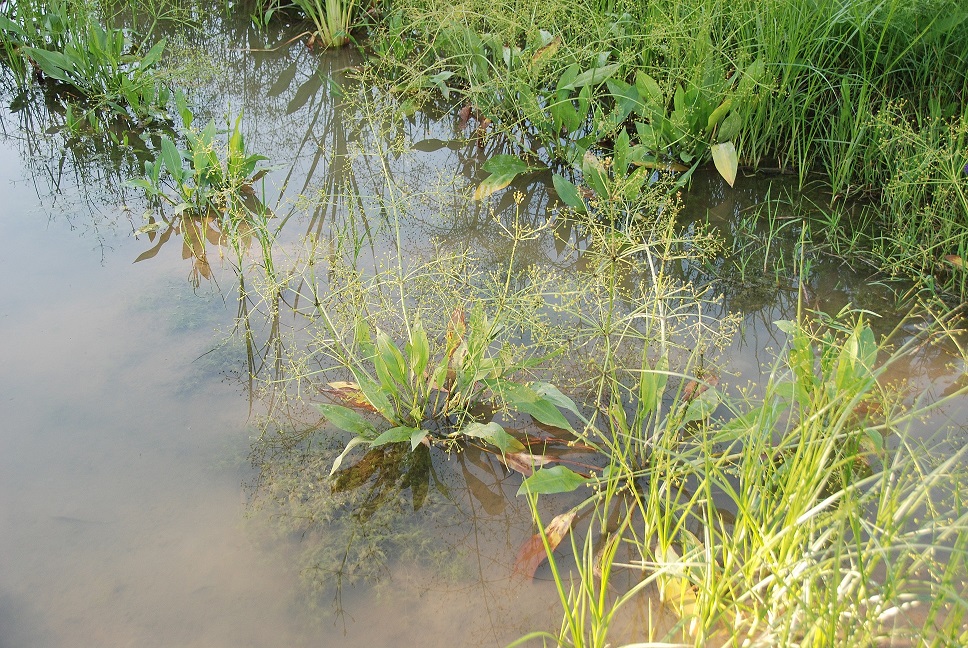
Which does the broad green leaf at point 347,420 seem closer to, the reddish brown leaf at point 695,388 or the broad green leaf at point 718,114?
the reddish brown leaf at point 695,388

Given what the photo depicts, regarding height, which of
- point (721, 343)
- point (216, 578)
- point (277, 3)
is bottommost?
point (216, 578)

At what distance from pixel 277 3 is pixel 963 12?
338cm

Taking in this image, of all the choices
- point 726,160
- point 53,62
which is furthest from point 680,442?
point 53,62

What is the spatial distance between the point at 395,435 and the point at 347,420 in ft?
0.44

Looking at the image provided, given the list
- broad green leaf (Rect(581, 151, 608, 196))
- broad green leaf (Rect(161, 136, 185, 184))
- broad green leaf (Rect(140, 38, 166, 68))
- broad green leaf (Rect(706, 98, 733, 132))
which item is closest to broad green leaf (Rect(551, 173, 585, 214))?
broad green leaf (Rect(581, 151, 608, 196))

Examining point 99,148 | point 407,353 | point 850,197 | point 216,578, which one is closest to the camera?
point 216,578

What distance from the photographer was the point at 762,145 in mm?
3117

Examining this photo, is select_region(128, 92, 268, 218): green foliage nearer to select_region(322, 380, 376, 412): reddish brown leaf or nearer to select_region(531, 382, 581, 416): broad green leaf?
select_region(322, 380, 376, 412): reddish brown leaf

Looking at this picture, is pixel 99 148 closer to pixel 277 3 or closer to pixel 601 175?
pixel 277 3

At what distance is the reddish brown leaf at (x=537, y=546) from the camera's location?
70.1 inches

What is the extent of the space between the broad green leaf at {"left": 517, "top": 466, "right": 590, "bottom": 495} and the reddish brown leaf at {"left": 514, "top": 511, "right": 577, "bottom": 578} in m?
0.06

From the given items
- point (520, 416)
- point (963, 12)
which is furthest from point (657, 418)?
point (963, 12)

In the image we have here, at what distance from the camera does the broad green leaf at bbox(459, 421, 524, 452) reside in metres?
1.94

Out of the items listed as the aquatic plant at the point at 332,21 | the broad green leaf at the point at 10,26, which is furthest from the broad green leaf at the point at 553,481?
the broad green leaf at the point at 10,26
